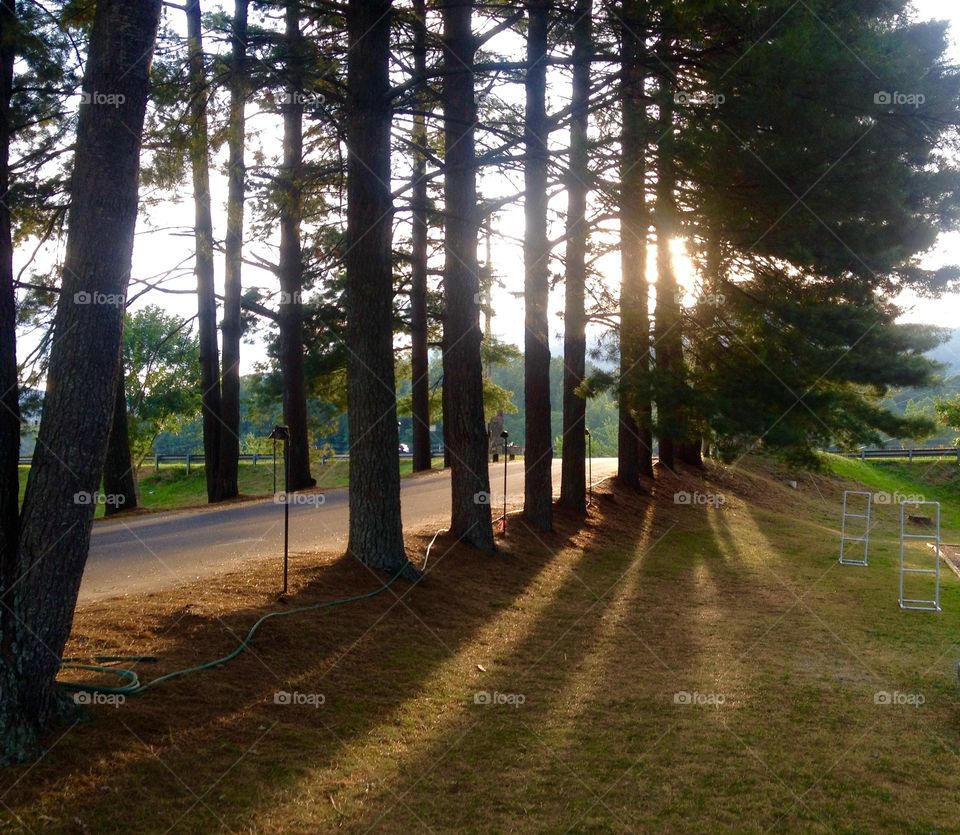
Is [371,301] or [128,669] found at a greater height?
[371,301]

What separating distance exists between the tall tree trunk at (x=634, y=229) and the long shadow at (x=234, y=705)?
5.25 metres

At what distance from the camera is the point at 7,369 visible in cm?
571

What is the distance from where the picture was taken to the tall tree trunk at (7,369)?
18.3 feet

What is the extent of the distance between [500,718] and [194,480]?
37.1 m

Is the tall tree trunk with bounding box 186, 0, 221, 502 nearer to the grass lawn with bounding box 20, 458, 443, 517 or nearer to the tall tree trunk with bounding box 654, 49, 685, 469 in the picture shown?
the tall tree trunk with bounding box 654, 49, 685, 469

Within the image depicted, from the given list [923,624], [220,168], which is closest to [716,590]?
[923,624]

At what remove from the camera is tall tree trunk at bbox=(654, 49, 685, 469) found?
39.8ft

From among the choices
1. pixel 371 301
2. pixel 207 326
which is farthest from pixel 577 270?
pixel 207 326

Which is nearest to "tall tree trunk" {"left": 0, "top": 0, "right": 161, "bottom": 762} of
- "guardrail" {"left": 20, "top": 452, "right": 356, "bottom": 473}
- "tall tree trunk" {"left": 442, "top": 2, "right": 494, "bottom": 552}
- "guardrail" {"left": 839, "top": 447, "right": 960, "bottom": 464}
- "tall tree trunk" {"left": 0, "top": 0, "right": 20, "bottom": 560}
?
"tall tree trunk" {"left": 0, "top": 0, "right": 20, "bottom": 560}

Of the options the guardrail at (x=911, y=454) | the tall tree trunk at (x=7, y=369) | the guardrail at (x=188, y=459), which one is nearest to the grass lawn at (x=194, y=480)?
the guardrail at (x=188, y=459)

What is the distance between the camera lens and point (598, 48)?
12.9m

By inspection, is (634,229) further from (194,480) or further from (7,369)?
(194,480)

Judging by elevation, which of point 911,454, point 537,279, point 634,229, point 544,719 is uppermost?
point 634,229

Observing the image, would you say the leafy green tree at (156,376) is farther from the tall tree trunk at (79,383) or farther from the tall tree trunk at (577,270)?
the tall tree trunk at (79,383)
